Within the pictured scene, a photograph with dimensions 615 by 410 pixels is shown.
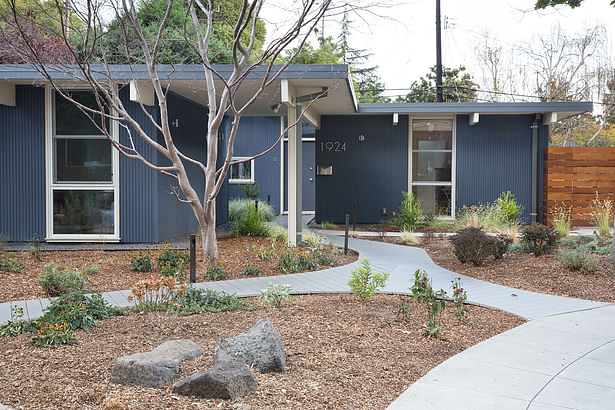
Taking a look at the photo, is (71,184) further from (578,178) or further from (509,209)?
(578,178)

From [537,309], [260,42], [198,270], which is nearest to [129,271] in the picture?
[198,270]

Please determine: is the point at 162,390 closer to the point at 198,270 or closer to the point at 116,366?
the point at 116,366

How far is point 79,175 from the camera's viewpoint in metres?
9.80

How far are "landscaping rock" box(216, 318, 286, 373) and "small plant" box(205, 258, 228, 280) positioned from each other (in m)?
3.25

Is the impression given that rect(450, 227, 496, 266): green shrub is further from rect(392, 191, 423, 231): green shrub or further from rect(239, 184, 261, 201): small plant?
rect(239, 184, 261, 201): small plant

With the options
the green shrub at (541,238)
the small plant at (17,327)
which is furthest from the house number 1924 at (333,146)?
the small plant at (17,327)

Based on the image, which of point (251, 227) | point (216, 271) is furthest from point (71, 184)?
point (216, 271)

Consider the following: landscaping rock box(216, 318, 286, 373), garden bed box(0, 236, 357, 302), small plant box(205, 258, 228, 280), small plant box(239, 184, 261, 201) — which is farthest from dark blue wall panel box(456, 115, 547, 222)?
landscaping rock box(216, 318, 286, 373)

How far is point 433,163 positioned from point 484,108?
199 centimetres

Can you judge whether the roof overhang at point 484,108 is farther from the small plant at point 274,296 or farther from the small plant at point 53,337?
the small plant at point 53,337

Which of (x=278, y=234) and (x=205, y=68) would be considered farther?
(x=278, y=234)

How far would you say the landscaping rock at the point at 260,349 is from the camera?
11.7ft

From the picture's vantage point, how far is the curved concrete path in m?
3.27

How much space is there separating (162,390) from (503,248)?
635cm
